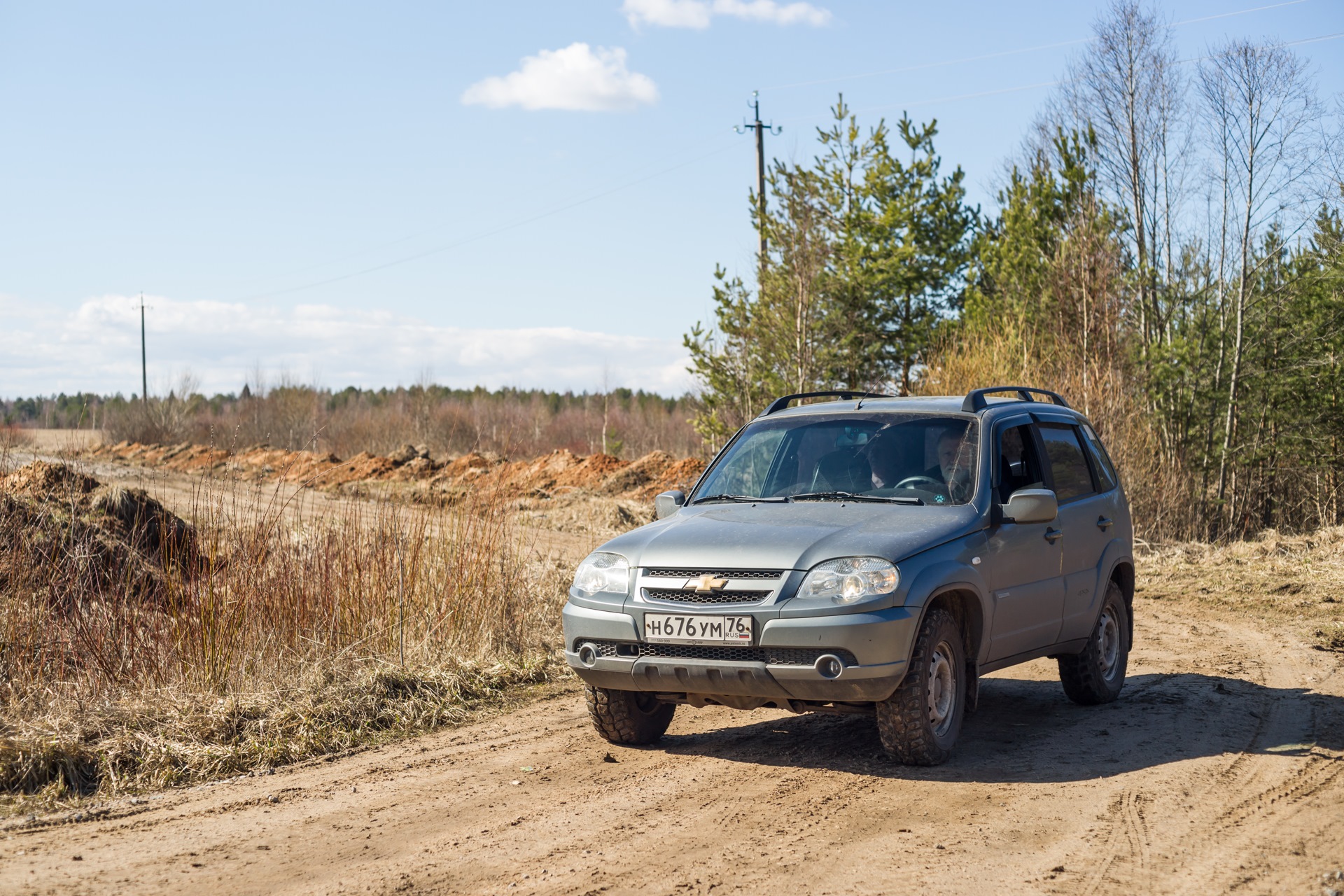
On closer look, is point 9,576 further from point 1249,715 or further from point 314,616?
point 1249,715

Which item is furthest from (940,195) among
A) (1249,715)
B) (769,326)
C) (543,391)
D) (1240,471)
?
(543,391)

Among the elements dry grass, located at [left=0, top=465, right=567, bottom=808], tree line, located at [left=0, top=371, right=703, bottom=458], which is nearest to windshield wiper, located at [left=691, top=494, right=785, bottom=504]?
dry grass, located at [left=0, top=465, right=567, bottom=808]

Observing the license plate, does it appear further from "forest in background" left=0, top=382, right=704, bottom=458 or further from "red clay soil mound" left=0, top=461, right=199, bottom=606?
"forest in background" left=0, top=382, right=704, bottom=458

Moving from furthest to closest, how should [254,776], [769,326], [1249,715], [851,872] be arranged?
1. [769,326]
2. [1249,715]
3. [254,776]
4. [851,872]

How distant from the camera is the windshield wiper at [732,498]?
658 cm

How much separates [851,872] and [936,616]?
1694 millimetres

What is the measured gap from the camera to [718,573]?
5613 millimetres

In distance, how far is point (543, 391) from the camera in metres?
112

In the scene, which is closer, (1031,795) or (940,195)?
(1031,795)

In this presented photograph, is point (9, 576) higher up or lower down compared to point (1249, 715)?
higher up

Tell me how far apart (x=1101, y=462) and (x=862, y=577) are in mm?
3471

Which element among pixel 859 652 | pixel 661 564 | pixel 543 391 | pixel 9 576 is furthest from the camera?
pixel 543 391

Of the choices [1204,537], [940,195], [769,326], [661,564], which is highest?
[940,195]

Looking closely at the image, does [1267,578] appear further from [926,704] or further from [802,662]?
[802,662]
